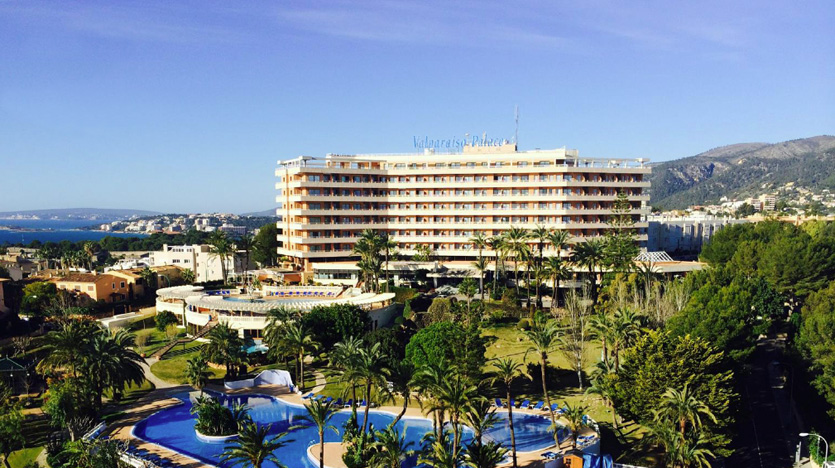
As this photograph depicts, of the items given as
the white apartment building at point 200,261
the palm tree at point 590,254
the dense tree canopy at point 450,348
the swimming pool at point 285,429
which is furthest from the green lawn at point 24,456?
the palm tree at point 590,254

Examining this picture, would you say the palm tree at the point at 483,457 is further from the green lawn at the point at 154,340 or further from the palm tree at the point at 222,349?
the green lawn at the point at 154,340

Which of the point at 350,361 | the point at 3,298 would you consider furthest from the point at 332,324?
the point at 3,298

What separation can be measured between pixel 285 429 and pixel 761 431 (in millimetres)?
46476

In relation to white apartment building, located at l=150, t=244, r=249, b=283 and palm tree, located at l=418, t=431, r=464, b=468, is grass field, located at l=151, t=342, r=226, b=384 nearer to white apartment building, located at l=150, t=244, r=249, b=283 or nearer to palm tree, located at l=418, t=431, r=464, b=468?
palm tree, located at l=418, t=431, r=464, b=468

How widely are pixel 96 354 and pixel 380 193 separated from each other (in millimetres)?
69067

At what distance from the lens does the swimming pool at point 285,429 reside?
1866 inches

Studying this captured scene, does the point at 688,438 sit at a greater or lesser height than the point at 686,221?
lesser

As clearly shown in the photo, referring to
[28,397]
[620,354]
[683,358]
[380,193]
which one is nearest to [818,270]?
[620,354]

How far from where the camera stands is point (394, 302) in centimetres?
8850

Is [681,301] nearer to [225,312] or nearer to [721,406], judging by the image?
[721,406]

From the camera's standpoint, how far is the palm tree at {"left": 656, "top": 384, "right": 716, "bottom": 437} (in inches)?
1623

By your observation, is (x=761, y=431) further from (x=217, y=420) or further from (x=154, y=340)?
(x=154, y=340)

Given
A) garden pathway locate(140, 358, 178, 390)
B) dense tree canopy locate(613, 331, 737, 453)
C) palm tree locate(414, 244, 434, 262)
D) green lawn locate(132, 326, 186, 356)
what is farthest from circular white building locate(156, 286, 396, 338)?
dense tree canopy locate(613, 331, 737, 453)

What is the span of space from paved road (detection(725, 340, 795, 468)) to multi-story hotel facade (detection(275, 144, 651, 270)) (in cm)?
4763
